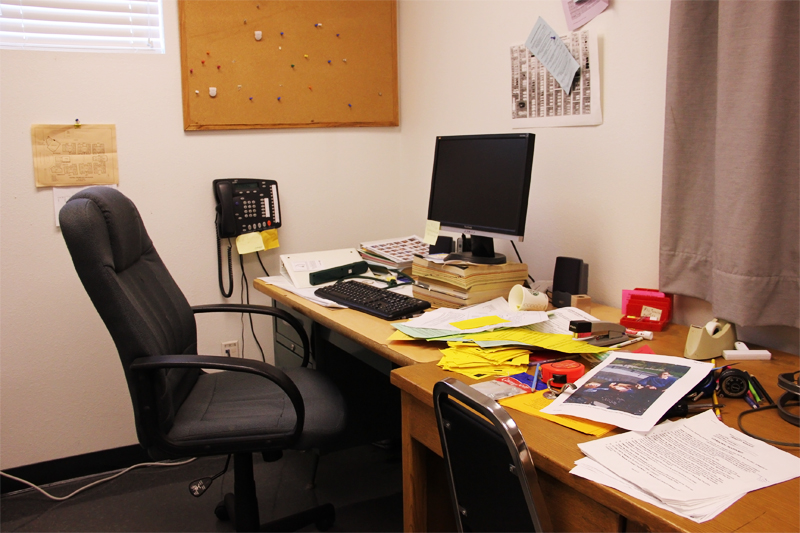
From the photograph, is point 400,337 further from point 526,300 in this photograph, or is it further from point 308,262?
point 308,262

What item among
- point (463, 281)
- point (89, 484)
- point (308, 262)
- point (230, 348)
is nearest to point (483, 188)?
point (463, 281)

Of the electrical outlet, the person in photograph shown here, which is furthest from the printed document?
the electrical outlet

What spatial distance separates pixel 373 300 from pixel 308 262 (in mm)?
501

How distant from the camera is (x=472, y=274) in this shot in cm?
181

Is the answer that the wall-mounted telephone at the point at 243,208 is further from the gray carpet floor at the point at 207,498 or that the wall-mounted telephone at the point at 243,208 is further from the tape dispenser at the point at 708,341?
the tape dispenser at the point at 708,341

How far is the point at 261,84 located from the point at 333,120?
0.34 meters

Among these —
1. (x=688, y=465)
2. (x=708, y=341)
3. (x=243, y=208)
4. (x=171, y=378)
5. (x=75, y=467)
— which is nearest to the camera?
(x=688, y=465)

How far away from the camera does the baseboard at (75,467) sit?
7.48 feet

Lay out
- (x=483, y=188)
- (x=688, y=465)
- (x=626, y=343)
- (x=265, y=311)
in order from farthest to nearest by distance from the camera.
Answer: (x=265, y=311) < (x=483, y=188) < (x=626, y=343) < (x=688, y=465)

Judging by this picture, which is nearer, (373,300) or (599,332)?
(599,332)

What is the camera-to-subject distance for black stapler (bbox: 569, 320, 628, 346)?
56.1 inches

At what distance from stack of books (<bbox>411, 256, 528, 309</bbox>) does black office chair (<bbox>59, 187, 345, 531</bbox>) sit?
0.43m

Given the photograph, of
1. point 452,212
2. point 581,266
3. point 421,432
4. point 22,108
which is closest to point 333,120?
point 452,212

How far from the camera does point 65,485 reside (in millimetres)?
2334
